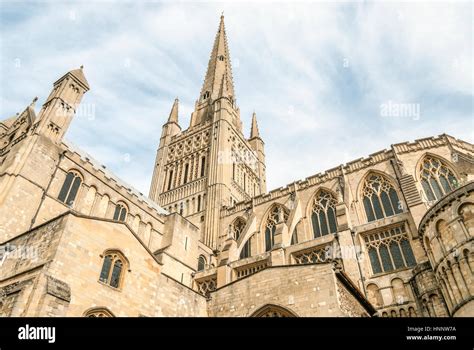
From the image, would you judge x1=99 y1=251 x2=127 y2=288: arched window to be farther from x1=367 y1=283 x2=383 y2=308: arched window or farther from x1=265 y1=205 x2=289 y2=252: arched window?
x1=265 y1=205 x2=289 y2=252: arched window

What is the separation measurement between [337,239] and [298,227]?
605 cm

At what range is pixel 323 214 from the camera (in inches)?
1056

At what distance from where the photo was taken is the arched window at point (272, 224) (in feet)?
91.9

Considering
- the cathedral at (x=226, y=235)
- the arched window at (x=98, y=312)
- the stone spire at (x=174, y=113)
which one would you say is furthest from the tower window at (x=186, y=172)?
the arched window at (x=98, y=312)

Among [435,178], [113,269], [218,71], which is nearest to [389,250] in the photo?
[435,178]

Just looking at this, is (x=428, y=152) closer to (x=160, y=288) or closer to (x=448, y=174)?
(x=448, y=174)

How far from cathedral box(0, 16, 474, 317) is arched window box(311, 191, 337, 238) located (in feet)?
0.31

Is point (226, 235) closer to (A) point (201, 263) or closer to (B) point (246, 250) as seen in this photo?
(B) point (246, 250)

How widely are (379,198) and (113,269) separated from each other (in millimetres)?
18898

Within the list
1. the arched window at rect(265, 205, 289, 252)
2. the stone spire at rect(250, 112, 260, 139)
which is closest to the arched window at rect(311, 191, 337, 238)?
the arched window at rect(265, 205, 289, 252)

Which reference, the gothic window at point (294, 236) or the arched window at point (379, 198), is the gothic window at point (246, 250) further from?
the arched window at point (379, 198)

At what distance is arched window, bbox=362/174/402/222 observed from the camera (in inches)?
934
